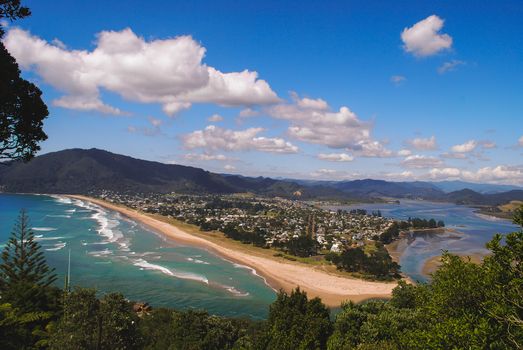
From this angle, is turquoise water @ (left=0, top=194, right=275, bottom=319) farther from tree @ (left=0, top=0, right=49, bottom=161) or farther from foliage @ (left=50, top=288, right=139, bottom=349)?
tree @ (left=0, top=0, right=49, bottom=161)

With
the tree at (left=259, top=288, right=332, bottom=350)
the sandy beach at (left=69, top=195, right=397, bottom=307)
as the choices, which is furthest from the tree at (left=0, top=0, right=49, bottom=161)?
the sandy beach at (left=69, top=195, right=397, bottom=307)

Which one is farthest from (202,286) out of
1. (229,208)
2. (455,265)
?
(229,208)

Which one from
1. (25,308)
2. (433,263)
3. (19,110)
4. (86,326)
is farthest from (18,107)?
(433,263)

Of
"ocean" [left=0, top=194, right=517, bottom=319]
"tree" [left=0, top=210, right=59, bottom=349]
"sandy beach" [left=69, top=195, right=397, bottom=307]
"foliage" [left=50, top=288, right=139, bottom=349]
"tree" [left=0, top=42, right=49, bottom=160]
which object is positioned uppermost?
"tree" [left=0, top=42, right=49, bottom=160]

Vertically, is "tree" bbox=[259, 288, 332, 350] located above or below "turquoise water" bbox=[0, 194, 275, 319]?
above

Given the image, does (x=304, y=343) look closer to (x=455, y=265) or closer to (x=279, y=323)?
(x=279, y=323)

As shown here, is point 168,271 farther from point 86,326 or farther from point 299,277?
point 86,326

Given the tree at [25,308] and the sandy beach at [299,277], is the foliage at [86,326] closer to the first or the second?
the tree at [25,308]
